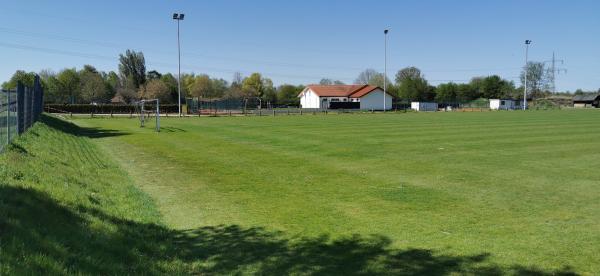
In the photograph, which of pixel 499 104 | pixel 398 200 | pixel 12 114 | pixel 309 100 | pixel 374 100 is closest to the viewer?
pixel 398 200

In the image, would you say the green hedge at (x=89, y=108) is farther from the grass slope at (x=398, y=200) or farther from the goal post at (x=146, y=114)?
the grass slope at (x=398, y=200)

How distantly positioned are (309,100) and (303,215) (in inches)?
3904

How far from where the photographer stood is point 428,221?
8242mm

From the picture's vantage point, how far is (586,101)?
136 meters

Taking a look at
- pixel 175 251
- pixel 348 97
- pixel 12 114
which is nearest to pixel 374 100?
pixel 348 97

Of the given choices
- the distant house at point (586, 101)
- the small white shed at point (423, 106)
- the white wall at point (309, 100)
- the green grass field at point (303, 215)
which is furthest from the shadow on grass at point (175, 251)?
the distant house at point (586, 101)

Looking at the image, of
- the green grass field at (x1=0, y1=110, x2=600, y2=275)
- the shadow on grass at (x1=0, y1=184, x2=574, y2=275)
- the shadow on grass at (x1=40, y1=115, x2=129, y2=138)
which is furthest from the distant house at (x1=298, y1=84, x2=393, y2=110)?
the shadow on grass at (x1=0, y1=184, x2=574, y2=275)

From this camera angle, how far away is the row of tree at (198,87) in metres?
98.8

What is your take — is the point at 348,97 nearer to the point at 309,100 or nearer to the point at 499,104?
the point at 309,100

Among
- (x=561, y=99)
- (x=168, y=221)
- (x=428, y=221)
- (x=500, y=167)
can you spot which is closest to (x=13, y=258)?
(x=168, y=221)

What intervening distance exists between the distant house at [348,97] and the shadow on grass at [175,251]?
8711 cm

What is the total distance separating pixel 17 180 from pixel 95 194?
1.61 meters

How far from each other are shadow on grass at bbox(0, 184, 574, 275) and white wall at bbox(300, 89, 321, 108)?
94.9 meters

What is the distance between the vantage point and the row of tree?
98812 millimetres
